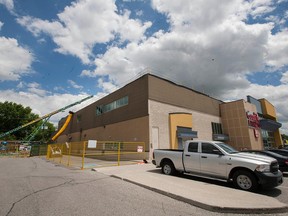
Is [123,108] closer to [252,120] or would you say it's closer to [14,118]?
[252,120]

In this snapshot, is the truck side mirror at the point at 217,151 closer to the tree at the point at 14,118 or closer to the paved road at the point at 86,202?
the paved road at the point at 86,202

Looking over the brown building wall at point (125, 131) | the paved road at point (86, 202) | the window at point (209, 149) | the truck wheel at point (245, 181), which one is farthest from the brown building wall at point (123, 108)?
the paved road at point (86, 202)

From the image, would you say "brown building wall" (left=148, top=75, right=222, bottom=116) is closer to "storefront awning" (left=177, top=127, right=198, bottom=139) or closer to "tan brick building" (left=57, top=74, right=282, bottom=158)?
"tan brick building" (left=57, top=74, right=282, bottom=158)

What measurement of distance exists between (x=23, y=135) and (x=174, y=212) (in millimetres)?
70976

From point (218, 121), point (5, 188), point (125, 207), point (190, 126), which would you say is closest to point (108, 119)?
point (190, 126)

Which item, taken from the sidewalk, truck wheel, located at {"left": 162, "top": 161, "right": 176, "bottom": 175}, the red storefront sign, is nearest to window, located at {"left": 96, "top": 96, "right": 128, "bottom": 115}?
truck wheel, located at {"left": 162, "top": 161, "right": 176, "bottom": 175}

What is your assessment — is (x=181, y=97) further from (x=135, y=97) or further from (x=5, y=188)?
(x=5, y=188)

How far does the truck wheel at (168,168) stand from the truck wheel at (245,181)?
3.25m

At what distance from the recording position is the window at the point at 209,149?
7832 mm

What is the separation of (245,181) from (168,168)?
390 cm

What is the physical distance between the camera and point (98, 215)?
4258 mm

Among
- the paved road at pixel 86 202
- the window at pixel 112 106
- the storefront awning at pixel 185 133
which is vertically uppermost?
the window at pixel 112 106

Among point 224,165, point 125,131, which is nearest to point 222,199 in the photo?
point 224,165

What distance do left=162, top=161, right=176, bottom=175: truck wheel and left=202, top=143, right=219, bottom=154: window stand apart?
2102 mm
